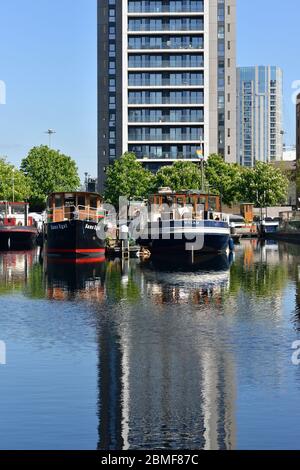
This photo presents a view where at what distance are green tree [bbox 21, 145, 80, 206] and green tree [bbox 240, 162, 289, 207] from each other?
25.5 m

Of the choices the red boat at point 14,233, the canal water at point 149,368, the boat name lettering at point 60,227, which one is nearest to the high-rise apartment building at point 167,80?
the red boat at point 14,233

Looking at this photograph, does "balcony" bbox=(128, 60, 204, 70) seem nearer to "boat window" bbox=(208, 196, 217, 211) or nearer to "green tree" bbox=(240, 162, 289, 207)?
"green tree" bbox=(240, 162, 289, 207)

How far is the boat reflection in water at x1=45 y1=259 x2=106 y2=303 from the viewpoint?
36.2 metres

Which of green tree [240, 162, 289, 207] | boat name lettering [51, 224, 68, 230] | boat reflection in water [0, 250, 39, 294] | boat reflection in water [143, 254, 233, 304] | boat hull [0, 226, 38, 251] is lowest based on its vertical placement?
boat reflection in water [0, 250, 39, 294]

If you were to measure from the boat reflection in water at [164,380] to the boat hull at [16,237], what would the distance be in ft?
169

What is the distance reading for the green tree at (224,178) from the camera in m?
126

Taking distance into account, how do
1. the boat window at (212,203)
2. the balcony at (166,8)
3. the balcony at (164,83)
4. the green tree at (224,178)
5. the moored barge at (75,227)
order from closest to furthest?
the moored barge at (75,227) < the boat window at (212,203) < the green tree at (224,178) < the balcony at (166,8) < the balcony at (164,83)

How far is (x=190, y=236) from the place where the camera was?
60500mm

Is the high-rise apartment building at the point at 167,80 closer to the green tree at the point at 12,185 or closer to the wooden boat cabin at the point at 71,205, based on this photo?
the green tree at the point at 12,185

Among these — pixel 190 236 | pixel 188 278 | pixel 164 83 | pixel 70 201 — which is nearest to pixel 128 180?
pixel 164 83

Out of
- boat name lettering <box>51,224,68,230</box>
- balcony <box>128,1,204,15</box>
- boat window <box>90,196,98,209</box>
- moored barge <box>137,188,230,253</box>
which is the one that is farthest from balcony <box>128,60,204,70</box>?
boat name lettering <box>51,224,68,230</box>

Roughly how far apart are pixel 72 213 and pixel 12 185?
231 feet

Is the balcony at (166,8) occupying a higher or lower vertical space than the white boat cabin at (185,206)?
higher
